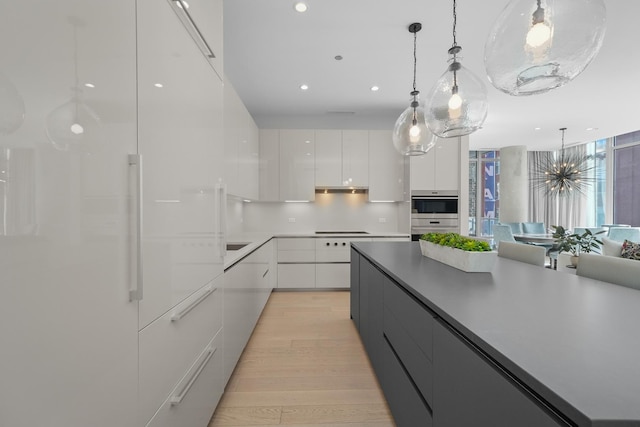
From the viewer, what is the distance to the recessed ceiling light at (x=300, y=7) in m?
2.17

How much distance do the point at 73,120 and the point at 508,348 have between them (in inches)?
46.5

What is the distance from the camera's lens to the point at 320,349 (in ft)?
8.02

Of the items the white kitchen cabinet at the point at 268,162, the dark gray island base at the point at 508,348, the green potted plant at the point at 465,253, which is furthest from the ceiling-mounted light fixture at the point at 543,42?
the white kitchen cabinet at the point at 268,162

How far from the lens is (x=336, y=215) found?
4.65 meters

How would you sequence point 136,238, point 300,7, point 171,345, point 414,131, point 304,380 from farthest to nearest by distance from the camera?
point 414,131, point 300,7, point 304,380, point 171,345, point 136,238

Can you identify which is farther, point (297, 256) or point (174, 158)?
point (297, 256)

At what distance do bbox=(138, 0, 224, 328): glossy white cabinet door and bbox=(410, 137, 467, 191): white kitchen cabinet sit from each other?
3.35 metres

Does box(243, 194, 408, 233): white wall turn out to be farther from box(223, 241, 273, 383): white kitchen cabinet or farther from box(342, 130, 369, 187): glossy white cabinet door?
box(223, 241, 273, 383): white kitchen cabinet

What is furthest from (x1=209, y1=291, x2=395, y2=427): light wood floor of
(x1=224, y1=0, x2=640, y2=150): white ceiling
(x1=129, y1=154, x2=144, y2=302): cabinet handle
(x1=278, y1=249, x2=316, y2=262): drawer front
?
(x1=224, y1=0, x2=640, y2=150): white ceiling

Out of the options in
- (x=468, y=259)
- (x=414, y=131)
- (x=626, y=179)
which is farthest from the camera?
(x=626, y=179)

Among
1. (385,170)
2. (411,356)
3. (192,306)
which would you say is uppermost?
(385,170)

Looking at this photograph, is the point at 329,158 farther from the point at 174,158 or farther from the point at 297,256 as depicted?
the point at 174,158

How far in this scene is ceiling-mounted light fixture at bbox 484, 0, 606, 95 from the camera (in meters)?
1.06

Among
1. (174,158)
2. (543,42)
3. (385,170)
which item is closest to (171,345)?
(174,158)
